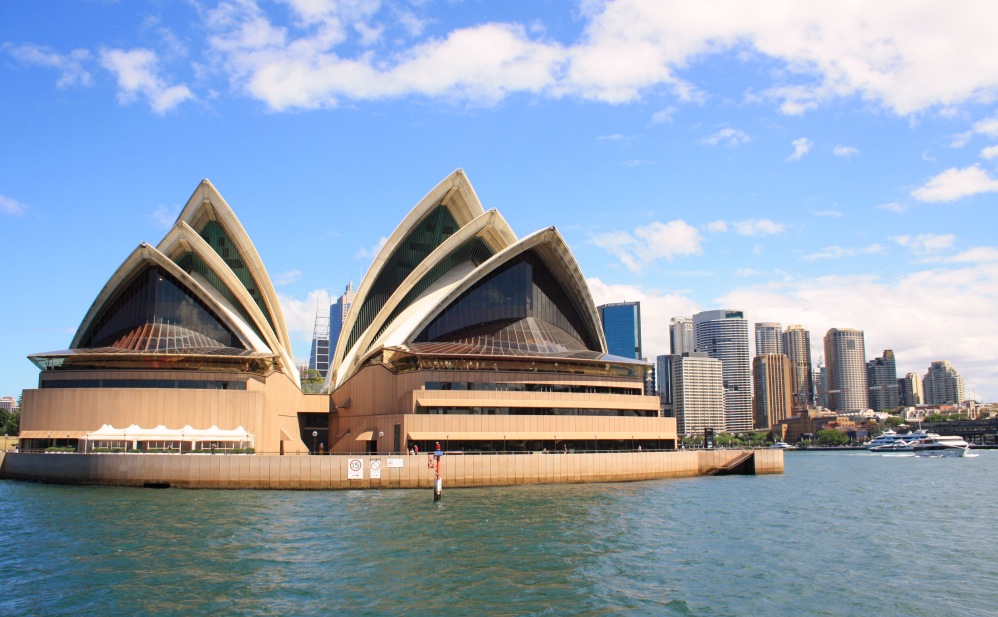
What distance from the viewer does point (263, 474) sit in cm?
4444

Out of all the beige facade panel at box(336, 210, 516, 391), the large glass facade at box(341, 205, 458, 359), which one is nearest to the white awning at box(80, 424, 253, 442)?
the beige facade panel at box(336, 210, 516, 391)

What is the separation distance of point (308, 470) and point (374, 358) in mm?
16330

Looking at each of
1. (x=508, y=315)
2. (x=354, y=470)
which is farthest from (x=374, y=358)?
(x=354, y=470)

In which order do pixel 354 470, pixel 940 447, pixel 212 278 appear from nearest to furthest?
1. pixel 354 470
2. pixel 212 278
3. pixel 940 447

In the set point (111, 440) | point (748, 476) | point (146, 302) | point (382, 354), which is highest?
point (146, 302)

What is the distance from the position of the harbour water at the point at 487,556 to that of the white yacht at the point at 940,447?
83972mm

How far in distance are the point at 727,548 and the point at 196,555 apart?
1637cm

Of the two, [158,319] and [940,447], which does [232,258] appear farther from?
[940,447]

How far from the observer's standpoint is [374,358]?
59969 mm

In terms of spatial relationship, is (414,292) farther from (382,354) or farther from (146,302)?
(146,302)

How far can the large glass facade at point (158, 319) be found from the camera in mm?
58781

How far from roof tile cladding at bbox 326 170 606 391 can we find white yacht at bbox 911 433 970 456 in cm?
7272

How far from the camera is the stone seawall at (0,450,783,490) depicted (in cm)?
4450

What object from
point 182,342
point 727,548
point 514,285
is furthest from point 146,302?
point 727,548
